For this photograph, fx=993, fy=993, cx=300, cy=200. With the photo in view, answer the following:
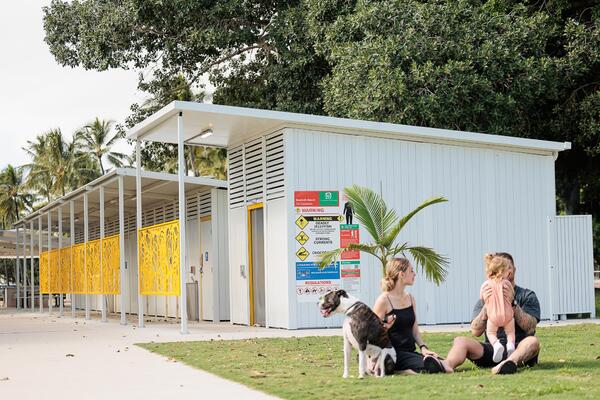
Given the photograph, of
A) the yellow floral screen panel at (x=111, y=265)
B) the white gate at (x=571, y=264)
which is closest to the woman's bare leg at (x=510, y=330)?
the white gate at (x=571, y=264)

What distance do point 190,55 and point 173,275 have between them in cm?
1379

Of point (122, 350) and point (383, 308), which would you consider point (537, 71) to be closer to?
point (122, 350)

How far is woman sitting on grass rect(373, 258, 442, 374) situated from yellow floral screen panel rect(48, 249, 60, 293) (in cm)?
1991

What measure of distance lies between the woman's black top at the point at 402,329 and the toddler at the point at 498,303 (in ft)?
2.28

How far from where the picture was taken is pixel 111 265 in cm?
2114

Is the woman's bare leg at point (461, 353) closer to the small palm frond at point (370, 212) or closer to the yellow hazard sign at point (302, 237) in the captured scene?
the small palm frond at point (370, 212)

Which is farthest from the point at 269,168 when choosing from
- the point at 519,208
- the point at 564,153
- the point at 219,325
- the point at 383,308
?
the point at 564,153

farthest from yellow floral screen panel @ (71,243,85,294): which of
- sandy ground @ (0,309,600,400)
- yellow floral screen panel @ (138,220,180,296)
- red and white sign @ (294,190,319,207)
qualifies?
red and white sign @ (294,190,319,207)

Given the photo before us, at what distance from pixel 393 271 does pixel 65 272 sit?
19.2 metres

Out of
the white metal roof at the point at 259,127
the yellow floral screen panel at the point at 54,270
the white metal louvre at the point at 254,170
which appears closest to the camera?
the white metal roof at the point at 259,127

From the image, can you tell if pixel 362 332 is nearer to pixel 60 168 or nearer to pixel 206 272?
pixel 206 272

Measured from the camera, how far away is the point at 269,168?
17.4 metres

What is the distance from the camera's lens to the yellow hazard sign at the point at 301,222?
651 inches

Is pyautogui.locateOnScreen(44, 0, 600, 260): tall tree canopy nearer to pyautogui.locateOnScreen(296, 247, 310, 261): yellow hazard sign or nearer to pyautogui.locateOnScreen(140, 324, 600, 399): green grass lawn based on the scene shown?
pyautogui.locateOnScreen(296, 247, 310, 261): yellow hazard sign
